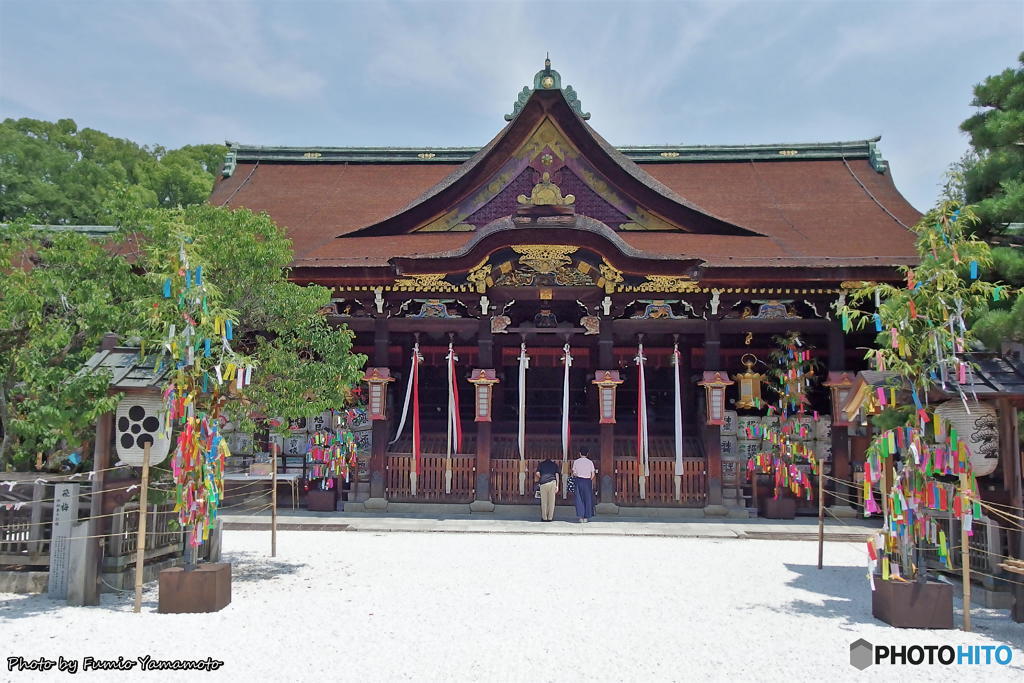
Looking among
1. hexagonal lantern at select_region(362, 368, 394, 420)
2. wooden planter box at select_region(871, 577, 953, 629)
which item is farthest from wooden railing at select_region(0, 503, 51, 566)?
wooden planter box at select_region(871, 577, 953, 629)

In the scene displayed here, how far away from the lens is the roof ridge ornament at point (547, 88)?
15.0 meters

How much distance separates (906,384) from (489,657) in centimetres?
513

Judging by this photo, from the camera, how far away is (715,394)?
14.3 metres

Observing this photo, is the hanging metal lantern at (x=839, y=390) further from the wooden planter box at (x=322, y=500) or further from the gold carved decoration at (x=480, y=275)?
the wooden planter box at (x=322, y=500)

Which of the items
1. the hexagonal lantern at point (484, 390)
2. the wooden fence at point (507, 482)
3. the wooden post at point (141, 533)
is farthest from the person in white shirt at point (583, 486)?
the wooden post at point (141, 533)

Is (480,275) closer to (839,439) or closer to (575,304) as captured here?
(575,304)

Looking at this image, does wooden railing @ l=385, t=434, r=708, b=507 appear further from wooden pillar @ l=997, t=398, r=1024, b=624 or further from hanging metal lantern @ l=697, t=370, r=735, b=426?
wooden pillar @ l=997, t=398, r=1024, b=624

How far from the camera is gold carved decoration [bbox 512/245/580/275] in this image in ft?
46.1

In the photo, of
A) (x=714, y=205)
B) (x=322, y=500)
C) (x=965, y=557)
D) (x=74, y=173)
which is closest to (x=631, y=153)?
(x=714, y=205)

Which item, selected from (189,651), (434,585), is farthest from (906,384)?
(189,651)

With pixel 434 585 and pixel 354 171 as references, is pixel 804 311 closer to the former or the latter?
pixel 434 585

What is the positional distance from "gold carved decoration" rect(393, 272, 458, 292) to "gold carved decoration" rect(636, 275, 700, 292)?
3793 mm

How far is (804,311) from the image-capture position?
15203 mm

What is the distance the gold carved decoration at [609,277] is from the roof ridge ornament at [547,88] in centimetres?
346
